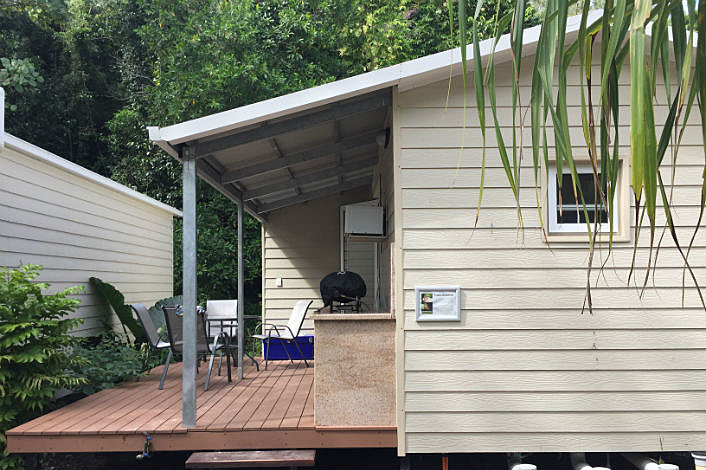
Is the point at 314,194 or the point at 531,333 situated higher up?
the point at 314,194

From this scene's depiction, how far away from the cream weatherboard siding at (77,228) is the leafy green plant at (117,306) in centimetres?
11

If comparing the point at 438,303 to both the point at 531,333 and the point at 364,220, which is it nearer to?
the point at 531,333

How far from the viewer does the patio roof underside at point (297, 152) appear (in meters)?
4.68

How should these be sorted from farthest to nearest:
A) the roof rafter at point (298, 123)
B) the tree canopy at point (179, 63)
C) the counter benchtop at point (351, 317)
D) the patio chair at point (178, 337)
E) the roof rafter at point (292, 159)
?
the tree canopy at point (179, 63) < the patio chair at point (178, 337) < the roof rafter at point (292, 159) < the roof rafter at point (298, 123) < the counter benchtop at point (351, 317)

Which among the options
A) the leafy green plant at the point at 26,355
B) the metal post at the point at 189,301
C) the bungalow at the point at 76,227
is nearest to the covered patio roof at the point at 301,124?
the metal post at the point at 189,301

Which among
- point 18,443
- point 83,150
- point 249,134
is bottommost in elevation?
point 18,443

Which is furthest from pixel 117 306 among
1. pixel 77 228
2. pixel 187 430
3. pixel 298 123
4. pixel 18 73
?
pixel 18 73

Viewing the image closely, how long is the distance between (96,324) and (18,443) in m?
3.87

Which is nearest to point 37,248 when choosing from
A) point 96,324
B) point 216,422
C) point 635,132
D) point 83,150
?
point 96,324

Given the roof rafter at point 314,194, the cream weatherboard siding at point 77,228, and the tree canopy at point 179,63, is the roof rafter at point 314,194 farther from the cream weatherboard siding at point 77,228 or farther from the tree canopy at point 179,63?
the tree canopy at point 179,63

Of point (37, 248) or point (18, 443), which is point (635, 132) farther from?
point (37, 248)

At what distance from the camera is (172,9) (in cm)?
1396

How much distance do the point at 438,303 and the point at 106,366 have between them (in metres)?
4.07

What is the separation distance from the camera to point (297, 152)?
6145 millimetres
